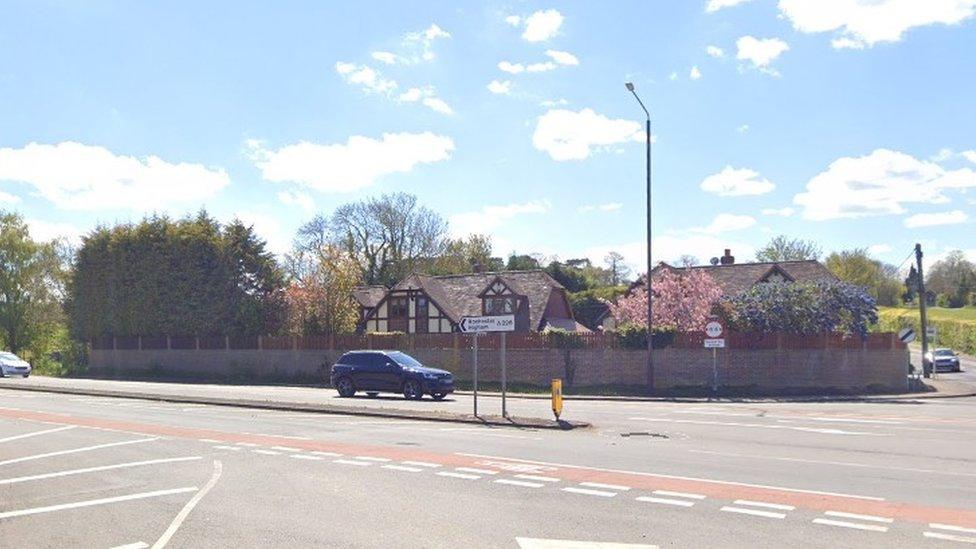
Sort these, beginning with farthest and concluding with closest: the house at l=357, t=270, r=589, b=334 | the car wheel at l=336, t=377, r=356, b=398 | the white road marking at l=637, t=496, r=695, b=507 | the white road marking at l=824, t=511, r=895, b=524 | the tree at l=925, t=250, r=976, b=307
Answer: the tree at l=925, t=250, r=976, b=307 → the house at l=357, t=270, r=589, b=334 → the car wheel at l=336, t=377, r=356, b=398 → the white road marking at l=637, t=496, r=695, b=507 → the white road marking at l=824, t=511, r=895, b=524

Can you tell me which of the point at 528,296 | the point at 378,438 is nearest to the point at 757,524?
the point at 378,438

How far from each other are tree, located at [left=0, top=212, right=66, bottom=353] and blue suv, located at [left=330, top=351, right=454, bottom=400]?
45427 mm

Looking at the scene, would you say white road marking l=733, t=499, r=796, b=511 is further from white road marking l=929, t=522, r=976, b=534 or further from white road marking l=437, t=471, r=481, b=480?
white road marking l=437, t=471, r=481, b=480

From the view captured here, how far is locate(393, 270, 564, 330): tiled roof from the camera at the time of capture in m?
60.9

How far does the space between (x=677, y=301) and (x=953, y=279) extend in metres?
75.5

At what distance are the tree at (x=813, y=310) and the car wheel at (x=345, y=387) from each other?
672 inches

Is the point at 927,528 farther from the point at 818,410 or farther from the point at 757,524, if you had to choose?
the point at 818,410

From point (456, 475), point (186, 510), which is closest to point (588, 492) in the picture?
point (456, 475)

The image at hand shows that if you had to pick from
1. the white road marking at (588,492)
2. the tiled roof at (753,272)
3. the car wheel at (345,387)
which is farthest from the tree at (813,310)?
the white road marking at (588,492)

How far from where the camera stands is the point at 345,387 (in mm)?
32500

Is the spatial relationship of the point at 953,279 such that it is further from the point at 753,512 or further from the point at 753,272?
the point at 753,512

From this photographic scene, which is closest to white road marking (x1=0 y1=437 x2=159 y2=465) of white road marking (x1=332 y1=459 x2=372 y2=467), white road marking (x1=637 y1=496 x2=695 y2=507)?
white road marking (x1=332 y1=459 x2=372 y2=467)

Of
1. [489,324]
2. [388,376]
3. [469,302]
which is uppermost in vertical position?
[469,302]

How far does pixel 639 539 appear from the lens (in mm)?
8453
